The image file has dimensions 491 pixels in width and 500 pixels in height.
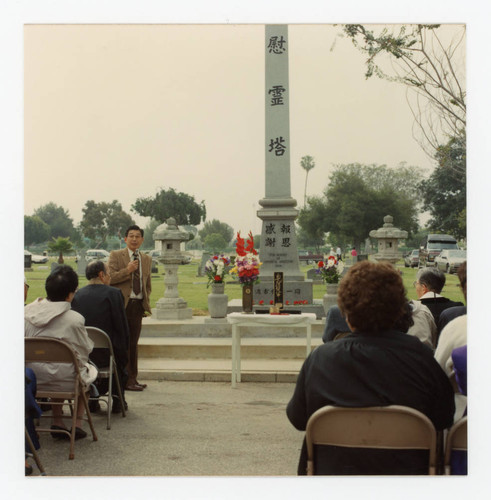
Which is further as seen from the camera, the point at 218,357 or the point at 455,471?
the point at 218,357

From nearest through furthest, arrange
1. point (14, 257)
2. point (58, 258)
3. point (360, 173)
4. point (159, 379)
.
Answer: point (14, 257) → point (159, 379) → point (58, 258) → point (360, 173)

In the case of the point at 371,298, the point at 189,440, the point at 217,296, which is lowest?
the point at 189,440

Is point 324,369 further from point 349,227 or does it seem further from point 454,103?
point 349,227

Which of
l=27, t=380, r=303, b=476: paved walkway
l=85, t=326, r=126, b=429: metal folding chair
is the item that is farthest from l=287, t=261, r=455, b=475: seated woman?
l=85, t=326, r=126, b=429: metal folding chair

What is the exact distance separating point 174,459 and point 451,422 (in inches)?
91.5

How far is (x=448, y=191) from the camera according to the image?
29.9 ft

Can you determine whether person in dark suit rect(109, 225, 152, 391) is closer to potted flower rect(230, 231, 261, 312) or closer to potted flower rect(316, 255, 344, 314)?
potted flower rect(230, 231, 261, 312)

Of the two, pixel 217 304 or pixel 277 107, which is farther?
pixel 277 107

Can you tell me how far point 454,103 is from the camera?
Answer: 6.10 m

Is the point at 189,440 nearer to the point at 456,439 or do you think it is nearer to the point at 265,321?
the point at 265,321

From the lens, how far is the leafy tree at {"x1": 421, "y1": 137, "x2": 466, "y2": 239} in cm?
664

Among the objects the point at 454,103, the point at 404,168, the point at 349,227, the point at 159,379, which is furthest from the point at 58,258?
the point at 454,103

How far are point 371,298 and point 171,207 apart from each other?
47793mm

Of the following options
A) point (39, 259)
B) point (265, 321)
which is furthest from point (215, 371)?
point (39, 259)
